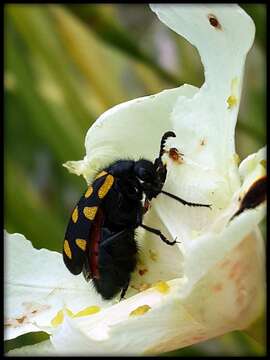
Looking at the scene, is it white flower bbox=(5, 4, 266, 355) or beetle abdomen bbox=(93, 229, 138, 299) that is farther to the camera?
beetle abdomen bbox=(93, 229, 138, 299)

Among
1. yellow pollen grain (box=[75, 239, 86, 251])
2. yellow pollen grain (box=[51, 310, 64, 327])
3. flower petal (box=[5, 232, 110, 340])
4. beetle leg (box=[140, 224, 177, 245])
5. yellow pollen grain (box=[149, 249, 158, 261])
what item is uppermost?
beetle leg (box=[140, 224, 177, 245])

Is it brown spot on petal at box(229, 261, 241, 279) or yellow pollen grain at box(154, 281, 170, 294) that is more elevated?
brown spot on petal at box(229, 261, 241, 279)

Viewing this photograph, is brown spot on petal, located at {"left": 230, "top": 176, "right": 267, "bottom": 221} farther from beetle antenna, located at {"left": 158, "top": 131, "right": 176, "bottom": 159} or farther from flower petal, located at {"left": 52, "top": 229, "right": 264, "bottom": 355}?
beetle antenna, located at {"left": 158, "top": 131, "right": 176, "bottom": 159}

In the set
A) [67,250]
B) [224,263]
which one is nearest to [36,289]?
[67,250]

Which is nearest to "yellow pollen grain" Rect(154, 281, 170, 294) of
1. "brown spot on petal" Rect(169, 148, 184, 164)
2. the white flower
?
the white flower

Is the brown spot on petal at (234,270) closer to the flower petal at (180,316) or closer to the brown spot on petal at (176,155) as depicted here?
the flower petal at (180,316)

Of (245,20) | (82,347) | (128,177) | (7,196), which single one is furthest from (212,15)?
(7,196)

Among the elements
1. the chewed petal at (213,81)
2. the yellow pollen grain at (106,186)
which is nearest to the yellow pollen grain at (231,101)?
the chewed petal at (213,81)

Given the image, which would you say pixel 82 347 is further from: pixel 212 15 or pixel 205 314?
pixel 212 15
